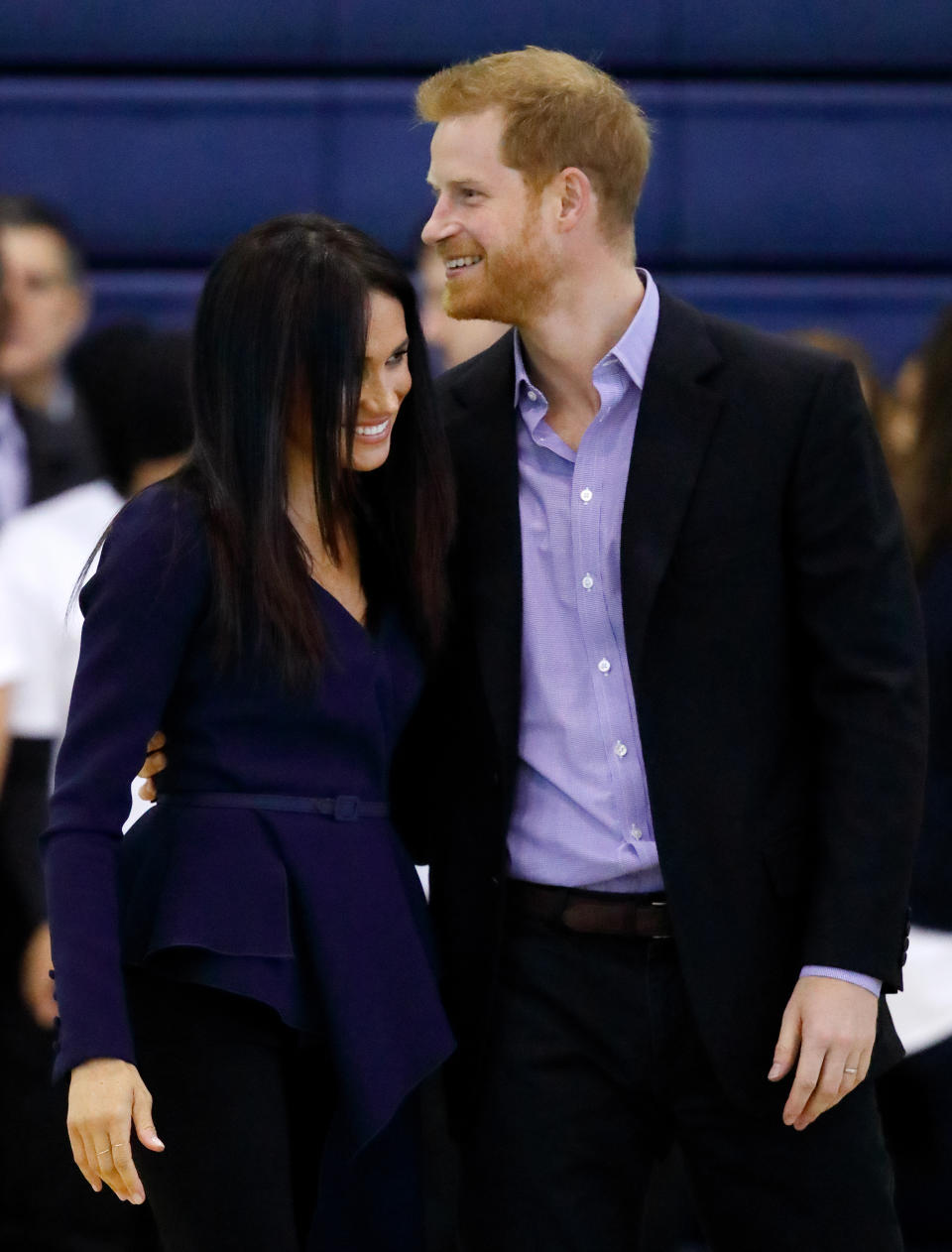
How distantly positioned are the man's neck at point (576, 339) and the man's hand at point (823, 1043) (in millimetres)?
618

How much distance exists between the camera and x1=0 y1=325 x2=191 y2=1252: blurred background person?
8.71ft

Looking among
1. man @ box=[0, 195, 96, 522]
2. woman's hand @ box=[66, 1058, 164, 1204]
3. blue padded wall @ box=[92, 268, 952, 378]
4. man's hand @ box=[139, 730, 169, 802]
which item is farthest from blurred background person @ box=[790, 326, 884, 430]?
woman's hand @ box=[66, 1058, 164, 1204]

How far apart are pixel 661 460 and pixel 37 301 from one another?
2299mm

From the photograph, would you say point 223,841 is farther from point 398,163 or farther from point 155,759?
point 398,163

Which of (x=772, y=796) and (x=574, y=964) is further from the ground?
(x=772, y=796)

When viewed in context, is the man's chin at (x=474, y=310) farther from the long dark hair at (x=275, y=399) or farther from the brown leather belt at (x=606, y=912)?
the brown leather belt at (x=606, y=912)

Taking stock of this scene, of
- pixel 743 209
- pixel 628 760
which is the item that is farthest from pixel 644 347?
pixel 743 209

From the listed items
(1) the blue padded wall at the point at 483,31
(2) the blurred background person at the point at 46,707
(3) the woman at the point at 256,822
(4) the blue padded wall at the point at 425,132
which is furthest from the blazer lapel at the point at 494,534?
(1) the blue padded wall at the point at 483,31

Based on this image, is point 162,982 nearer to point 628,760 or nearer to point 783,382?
point 628,760

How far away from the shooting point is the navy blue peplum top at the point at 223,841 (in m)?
1.68

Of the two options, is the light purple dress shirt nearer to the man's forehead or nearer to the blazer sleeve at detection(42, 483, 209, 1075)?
the man's forehead

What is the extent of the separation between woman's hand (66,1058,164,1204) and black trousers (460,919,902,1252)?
0.45 metres

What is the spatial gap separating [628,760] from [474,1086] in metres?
0.38

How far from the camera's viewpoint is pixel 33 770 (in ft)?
9.09
